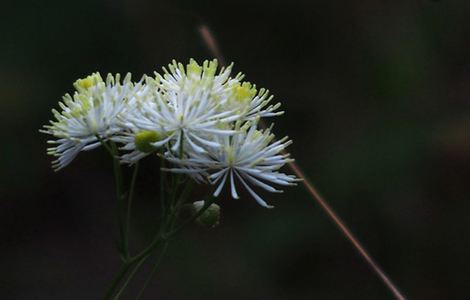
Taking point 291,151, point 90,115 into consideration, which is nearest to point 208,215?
point 90,115

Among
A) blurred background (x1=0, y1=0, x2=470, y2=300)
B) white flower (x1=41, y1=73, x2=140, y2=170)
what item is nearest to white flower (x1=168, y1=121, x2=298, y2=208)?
white flower (x1=41, y1=73, x2=140, y2=170)

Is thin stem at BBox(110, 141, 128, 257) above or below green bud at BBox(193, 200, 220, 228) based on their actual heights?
above

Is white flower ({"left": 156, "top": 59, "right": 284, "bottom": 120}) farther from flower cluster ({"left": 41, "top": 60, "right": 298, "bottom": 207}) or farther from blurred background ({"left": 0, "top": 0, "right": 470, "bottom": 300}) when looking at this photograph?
blurred background ({"left": 0, "top": 0, "right": 470, "bottom": 300})

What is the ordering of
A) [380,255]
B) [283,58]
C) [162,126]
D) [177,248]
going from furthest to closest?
1. [283,58]
2. [177,248]
3. [380,255]
4. [162,126]

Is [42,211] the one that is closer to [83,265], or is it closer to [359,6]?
[83,265]

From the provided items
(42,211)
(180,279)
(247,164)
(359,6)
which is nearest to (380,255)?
(180,279)

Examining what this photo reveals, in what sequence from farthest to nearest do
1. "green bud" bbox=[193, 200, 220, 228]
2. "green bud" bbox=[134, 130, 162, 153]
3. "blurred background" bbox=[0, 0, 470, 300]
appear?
"blurred background" bbox=[0, 0, 470, 300] → "green bud" bbox=[193, 200, 220, 228] → "green bud" bbox=[134, 130, 162, 153]

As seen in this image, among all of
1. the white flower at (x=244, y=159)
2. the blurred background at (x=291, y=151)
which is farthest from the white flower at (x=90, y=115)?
the blurred background at (x=291, y=151)

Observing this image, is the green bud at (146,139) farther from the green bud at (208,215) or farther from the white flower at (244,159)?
the green bud at (208,215)
